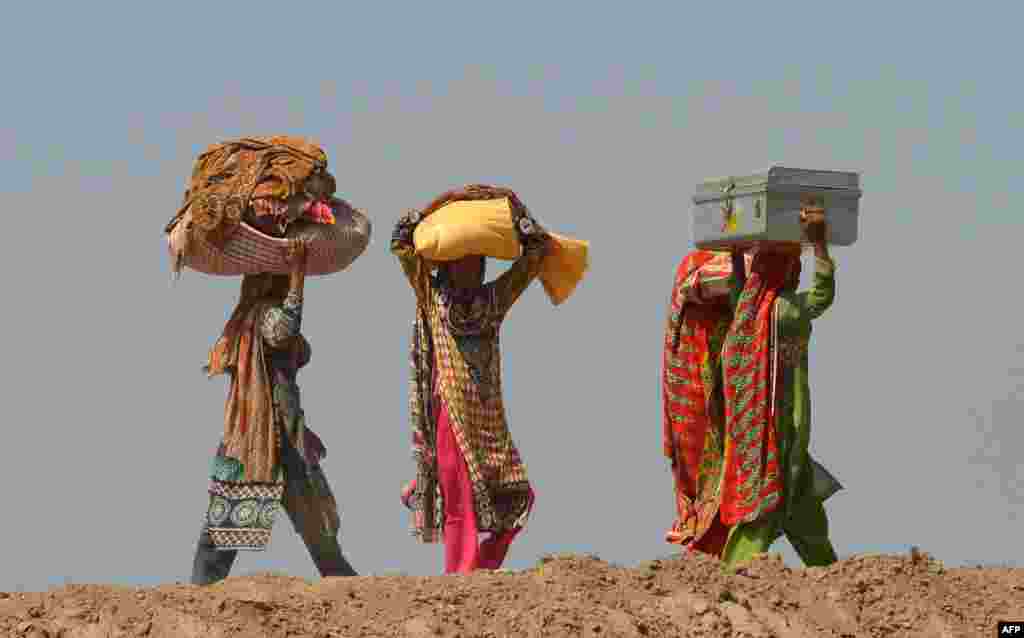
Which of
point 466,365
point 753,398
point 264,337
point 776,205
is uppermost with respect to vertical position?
point 776,205

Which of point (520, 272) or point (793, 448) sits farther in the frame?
point (520, 272)

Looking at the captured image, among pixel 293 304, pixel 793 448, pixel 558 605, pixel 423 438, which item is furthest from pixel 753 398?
pixel 293 304

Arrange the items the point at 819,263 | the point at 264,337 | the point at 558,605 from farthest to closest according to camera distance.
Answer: the point at 264,337
the point at 819,263
the point at 558,605

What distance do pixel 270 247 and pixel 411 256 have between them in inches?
32.4

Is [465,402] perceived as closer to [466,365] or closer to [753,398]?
[466,365]

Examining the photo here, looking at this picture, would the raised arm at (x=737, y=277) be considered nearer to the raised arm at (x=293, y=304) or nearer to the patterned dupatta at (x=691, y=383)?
the patterned dupatta at (x=691, y=383)

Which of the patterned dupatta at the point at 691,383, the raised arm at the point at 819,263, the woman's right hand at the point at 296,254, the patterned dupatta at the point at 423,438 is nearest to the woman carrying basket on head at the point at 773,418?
the raised arm at the point at 819,263

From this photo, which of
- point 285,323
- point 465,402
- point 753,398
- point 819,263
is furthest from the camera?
point 285,323

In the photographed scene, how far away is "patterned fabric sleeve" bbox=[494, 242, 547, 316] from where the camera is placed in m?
19.1

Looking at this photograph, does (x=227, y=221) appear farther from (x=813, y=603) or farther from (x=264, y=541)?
(x=813, y=603)

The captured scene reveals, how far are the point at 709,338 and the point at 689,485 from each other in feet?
2.82

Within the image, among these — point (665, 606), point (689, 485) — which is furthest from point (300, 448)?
point (665, 606)

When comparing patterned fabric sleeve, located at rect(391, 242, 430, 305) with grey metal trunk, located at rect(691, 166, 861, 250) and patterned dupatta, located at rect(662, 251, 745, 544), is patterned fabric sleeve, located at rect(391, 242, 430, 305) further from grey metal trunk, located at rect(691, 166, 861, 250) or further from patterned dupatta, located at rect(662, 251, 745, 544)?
grey metal trunk, located at rect(691, 166, 861, 250)

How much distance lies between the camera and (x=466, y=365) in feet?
62.1
